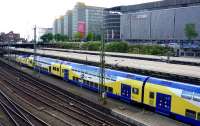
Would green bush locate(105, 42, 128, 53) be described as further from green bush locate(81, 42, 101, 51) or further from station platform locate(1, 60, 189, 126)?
station platform locate(1, 60, 189, 126)

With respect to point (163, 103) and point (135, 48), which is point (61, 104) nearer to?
point (163, 103)

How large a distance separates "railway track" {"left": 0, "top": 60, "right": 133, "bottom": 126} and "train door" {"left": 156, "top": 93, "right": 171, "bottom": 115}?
11.5 feet

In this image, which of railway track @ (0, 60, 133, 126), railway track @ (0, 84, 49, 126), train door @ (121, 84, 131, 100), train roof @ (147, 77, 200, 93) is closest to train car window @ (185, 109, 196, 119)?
train roof @ (147, 77, 200, 93)

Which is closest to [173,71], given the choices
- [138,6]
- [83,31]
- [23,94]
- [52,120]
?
[52,120]

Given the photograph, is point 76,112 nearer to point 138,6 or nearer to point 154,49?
point 154,49

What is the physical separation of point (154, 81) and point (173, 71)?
3204 mm

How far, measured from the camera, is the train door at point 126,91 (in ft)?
108

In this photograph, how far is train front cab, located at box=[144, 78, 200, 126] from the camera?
2507 cm

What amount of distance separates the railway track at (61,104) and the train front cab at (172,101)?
3.64 metres

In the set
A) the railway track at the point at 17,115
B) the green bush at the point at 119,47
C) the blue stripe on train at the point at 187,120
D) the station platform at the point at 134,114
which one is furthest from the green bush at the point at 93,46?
the blue stripe on train at the point at 187,120

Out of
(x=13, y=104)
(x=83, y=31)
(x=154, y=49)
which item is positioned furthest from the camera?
(x=83, y=31)

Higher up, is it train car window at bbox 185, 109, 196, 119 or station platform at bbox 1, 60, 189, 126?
train car window at bbox 185, 109, 196, 119

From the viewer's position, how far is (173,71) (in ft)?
104

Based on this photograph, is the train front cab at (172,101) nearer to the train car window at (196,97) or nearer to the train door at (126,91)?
the train car window at (196,97)
